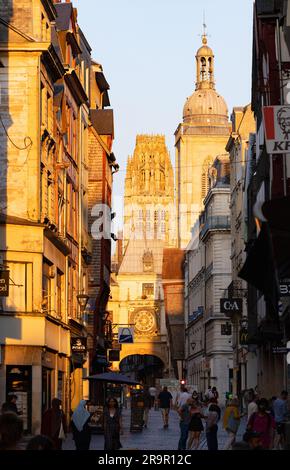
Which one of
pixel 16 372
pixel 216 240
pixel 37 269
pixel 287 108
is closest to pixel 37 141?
pixel 37 269

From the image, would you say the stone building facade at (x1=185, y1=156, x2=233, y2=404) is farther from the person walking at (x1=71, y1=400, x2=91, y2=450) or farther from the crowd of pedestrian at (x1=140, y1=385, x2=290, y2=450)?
the person walking at (x1=71, y1=400, x2=91, y2=450)

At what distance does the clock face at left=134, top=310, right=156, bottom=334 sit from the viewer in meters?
189

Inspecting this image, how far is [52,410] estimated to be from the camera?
25156 millimetres

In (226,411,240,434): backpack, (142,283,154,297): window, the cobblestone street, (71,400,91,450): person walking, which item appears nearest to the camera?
(71,400,91,450): person walking

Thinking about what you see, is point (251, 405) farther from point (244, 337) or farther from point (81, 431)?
point (244, 337)

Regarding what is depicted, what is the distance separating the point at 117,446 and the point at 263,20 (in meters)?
22.1

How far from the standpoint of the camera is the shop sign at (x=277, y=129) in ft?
87.8

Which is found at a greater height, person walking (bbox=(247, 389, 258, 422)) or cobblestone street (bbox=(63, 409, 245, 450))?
person walking (bbox=(247, 389, 258, 422))

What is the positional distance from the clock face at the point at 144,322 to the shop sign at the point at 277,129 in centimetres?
16214

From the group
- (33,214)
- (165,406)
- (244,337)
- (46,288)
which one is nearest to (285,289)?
(33,214)

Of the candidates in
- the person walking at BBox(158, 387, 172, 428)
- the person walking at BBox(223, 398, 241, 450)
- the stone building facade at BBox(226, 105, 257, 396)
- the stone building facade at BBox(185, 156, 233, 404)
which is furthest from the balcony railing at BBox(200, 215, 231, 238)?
the person walking at BBox(223, 398, 241, 450)

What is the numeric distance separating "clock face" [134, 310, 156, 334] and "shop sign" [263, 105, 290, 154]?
16214 cm

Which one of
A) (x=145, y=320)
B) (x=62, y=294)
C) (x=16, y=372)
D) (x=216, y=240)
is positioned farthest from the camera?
(x=145, y=320)

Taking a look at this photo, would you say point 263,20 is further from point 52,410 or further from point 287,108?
point 52,410
